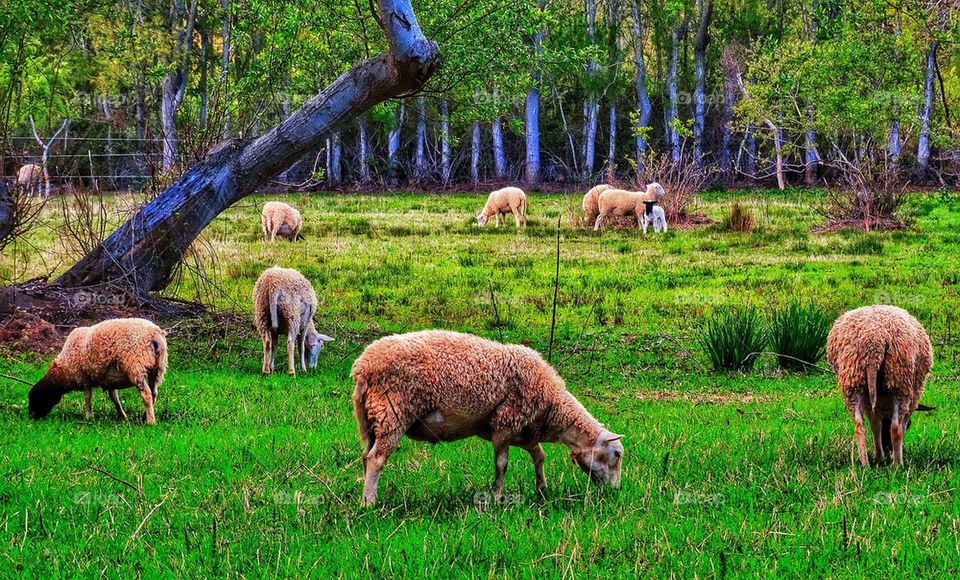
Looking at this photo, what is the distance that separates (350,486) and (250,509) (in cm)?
74

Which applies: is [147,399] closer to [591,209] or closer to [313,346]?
[313,346]

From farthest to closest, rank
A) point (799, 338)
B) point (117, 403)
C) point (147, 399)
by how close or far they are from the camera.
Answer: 1. point (799, 338)
2. point (117, 403)
3. point (147, 399)

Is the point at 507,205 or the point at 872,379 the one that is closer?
the point at 872,379

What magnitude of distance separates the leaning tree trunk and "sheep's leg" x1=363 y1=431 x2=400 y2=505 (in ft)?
23.4

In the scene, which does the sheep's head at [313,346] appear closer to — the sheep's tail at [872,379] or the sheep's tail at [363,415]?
the sheep's tail at [363,415]

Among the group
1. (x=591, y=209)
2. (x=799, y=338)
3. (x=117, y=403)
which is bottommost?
(x=117, y=403)

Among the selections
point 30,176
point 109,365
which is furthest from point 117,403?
point 30,176

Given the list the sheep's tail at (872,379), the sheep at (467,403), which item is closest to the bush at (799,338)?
the sheep's tail at (872,379)

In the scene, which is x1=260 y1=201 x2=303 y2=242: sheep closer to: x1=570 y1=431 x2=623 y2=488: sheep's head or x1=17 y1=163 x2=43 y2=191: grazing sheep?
x1=17 y1=163 x2=43 y2=191: grazing sheep

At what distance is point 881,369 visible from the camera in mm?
6340

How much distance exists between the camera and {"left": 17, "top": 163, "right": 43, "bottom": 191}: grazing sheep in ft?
37.4

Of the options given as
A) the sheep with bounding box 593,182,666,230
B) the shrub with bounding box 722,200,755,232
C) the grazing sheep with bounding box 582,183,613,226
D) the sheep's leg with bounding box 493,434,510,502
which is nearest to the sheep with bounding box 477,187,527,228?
the grazing sheep with bounding box 582,183,613,226

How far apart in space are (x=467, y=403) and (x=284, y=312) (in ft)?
19.3

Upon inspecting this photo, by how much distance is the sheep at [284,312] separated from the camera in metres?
11.0
